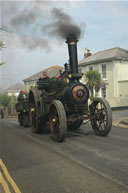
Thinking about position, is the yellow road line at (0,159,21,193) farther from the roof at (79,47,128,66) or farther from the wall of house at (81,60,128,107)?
the roof at (79,47,128,66)

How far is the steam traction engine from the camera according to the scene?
20.8 ft

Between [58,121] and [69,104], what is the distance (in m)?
0.83

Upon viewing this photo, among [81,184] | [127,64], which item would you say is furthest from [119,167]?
[127,64]

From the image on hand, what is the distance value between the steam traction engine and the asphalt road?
64cm

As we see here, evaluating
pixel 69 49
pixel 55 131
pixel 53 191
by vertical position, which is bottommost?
pixel 53 191

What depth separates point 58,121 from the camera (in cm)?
636

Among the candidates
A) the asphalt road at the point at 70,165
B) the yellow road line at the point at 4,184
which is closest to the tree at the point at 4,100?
the asphalt road at the point at 70,165

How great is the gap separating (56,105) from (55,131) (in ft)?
3.05

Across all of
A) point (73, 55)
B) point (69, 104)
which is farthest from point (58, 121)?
point (73, 55)

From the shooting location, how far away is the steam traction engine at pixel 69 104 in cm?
635

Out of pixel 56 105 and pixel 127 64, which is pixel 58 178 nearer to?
pixel 56 105

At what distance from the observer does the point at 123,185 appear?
3.13 m

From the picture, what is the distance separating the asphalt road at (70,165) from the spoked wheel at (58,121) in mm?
287

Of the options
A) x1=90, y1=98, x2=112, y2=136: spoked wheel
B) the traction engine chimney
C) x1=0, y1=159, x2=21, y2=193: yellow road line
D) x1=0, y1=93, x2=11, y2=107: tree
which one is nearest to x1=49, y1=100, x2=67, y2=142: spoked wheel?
the traction engine chimney
